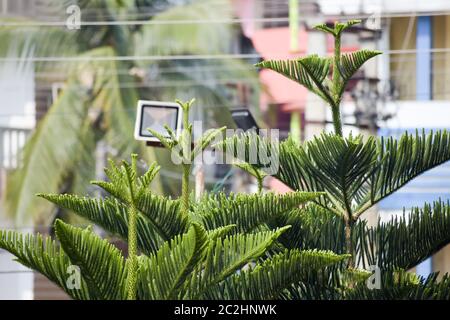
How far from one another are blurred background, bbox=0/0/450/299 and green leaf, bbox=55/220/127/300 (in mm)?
9992

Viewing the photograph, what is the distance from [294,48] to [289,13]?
0.79m

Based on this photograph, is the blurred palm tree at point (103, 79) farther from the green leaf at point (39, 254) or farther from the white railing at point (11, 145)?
the green leaf at point (39, 254)

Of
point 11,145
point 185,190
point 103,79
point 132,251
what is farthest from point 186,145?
point 11,145

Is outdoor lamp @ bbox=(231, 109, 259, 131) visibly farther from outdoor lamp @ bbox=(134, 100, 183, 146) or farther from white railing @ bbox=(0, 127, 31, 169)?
white railing @ bbox=(0, 127, 31, 169)

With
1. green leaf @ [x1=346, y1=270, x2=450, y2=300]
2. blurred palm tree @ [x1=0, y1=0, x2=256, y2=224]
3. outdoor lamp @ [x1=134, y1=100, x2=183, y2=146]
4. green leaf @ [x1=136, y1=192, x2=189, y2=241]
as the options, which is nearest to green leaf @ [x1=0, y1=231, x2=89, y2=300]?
green leaf @ [x1=136, y1=192, x2=189, y2=241]

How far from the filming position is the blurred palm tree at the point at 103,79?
15.5m

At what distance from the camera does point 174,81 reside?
16.3 metres

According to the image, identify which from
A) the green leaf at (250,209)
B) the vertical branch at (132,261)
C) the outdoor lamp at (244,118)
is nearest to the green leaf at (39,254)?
the vertical branch at (132,261)

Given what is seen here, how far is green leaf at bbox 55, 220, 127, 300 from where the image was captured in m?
4.53

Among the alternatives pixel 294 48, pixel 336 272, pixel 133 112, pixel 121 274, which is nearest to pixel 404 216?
pixel 336 272

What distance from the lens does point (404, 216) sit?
539 centimetres

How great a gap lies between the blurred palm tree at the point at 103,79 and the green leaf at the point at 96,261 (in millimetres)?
10307
